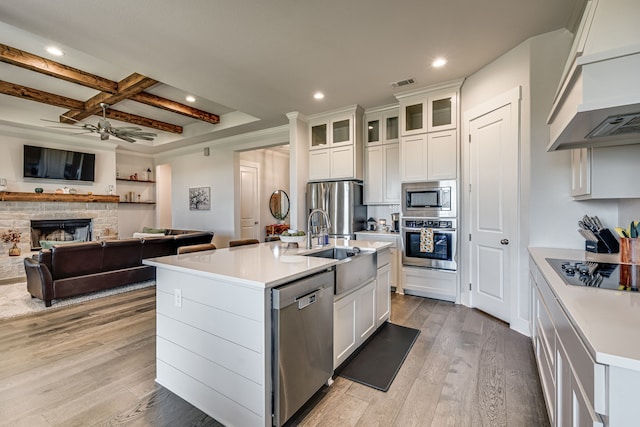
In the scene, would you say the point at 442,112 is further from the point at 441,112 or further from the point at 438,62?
the point at 438,62

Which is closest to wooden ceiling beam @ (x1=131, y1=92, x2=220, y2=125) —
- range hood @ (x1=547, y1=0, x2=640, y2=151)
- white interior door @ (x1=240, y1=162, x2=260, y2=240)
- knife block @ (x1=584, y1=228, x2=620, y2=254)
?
white interior door @ (x1=240, y1=162, x2=260, y2=240)

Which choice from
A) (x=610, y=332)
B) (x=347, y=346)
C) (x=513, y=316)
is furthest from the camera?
(x=513, y=316)

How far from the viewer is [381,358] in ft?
7.68

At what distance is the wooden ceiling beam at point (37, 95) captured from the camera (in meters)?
4.08

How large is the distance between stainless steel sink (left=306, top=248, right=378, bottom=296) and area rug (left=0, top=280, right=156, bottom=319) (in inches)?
134

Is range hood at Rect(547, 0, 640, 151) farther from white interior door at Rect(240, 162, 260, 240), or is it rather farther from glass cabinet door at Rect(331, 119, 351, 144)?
white interior door at Rect(240, 162, 260, 240)

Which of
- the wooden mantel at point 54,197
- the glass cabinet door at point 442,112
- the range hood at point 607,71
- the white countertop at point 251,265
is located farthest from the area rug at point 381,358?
the wooden mantel at point 54,197

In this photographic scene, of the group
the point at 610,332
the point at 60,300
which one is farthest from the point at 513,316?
the point at 60,300

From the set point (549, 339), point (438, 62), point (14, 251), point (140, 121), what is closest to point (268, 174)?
point (140, 121)

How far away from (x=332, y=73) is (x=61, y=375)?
3.77 m

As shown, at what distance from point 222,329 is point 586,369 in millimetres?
1570

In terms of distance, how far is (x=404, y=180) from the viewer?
3.94 meters

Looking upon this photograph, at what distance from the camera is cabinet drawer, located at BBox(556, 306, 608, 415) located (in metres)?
0.73

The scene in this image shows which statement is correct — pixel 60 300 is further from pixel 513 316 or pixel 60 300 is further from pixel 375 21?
pixel 513 316
